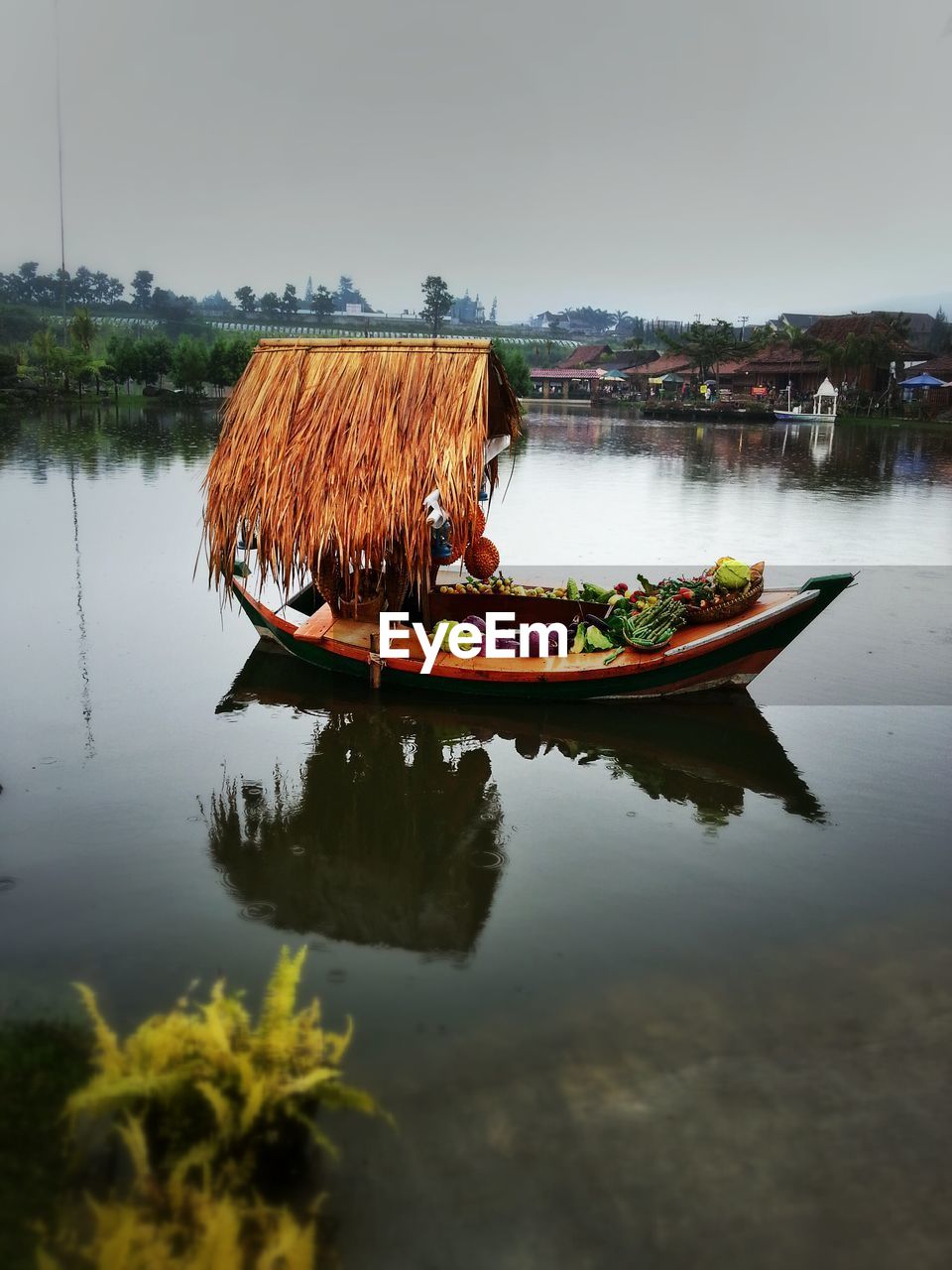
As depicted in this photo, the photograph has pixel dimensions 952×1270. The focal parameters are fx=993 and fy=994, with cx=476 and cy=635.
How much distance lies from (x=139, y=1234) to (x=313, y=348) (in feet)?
20.8

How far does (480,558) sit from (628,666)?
6.00 feet

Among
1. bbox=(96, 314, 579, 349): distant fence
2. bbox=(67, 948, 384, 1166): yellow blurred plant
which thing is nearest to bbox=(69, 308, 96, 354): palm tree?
bbox=(96, 314, 579, 349): distant fence

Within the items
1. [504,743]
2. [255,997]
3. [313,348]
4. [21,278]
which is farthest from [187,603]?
[21,278]

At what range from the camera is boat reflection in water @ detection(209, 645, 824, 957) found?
512cm

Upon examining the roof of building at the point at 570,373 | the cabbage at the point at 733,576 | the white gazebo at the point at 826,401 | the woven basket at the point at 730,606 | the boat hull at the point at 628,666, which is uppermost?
the roof of building at the point at 570,373

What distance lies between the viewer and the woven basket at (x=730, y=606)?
750cm

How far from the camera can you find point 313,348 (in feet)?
25.9

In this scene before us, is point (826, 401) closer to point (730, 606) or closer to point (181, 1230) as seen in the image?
point (730, 606)

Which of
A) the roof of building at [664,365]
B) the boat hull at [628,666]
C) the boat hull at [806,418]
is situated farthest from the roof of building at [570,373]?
the boat hull at [628,666]

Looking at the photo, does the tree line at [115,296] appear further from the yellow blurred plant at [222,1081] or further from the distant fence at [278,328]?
the yellow blurred plant at [222,1081]

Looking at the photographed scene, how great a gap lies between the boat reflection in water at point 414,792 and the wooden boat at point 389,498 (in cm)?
31

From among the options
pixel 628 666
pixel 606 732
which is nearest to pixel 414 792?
pixel 606 732

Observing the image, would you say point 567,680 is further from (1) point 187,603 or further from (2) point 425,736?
(1) point 187,603

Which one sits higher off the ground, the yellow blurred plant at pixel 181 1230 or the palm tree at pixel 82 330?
the palm tree at pixel 82 330
